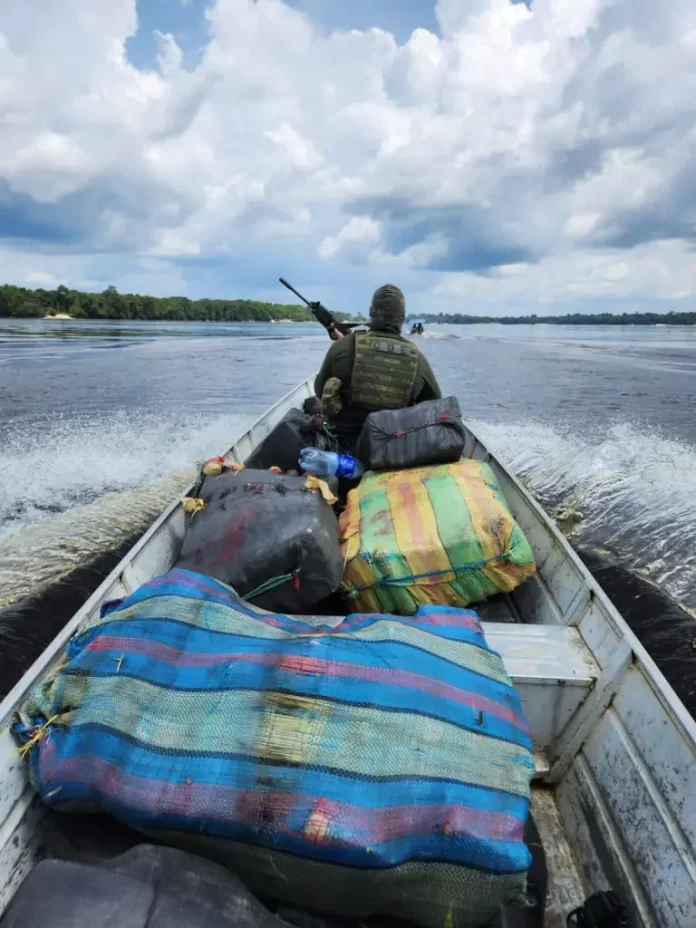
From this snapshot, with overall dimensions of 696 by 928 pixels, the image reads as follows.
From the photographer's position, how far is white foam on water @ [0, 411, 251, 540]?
251 inches

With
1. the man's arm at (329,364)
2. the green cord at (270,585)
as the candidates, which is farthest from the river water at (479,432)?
the green cord at (270,585)

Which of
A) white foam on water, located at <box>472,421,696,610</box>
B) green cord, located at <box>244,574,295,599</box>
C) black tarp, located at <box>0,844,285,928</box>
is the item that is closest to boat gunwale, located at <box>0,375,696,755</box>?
black tarp, located at <box>0,844,285,928</box>

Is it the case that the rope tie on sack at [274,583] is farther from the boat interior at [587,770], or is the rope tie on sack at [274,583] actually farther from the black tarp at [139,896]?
the black tarp at [139,896]

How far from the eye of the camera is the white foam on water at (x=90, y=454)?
6363 millimetres

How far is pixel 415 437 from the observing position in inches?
138

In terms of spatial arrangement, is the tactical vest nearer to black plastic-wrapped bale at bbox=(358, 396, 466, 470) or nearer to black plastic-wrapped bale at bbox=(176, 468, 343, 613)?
black plastic-wrapped bale at bbox=(358, 396, 466, 470)

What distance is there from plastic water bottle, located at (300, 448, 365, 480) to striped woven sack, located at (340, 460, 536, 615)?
105 centimetres

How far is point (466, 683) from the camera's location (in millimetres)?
1589

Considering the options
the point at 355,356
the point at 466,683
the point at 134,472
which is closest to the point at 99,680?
the point at 466,683

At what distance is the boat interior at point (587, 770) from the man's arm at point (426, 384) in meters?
2.12

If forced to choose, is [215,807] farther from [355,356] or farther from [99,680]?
[355,356]

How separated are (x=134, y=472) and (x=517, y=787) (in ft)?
24.2

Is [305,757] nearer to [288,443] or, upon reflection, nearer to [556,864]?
[556,864]

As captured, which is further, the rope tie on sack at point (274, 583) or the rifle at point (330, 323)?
the rifle at point (330, 323)
